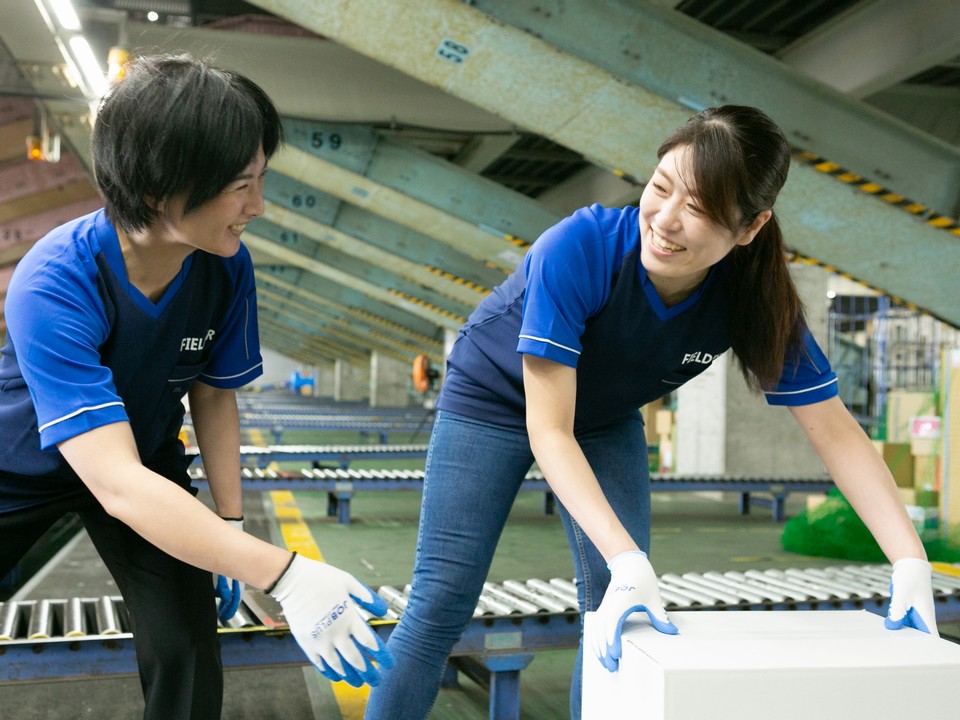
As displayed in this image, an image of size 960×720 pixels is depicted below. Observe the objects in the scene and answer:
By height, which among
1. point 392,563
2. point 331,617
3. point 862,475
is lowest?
point 392,563

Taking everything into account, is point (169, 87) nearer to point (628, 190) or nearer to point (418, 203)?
point (418, 203)

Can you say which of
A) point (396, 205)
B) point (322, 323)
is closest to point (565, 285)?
point (396, 205)

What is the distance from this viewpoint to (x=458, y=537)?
2232 mm

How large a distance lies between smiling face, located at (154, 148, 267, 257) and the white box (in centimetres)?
102

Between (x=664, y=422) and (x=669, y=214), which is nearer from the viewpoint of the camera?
(x=669, y=214)

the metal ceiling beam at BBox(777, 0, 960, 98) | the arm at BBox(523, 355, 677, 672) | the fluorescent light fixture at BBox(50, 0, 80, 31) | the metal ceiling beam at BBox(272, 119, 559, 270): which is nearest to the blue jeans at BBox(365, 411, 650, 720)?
the arm at BBox(523, 355, 677, 672)

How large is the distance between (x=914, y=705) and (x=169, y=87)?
161 centimetres

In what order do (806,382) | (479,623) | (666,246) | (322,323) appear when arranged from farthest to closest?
1. (322,323)
2. (479,623)
3. (806,382)
4. (666,246)

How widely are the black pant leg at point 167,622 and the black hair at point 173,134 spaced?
27.0 inches

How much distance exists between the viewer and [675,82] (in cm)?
582

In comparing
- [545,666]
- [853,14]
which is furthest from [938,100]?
[545,666]

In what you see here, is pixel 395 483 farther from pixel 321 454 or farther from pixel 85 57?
pixel 85 57

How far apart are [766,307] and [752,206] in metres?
0.33

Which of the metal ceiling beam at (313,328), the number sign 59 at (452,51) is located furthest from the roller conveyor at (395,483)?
the metal ceiling beam at (313,328)
